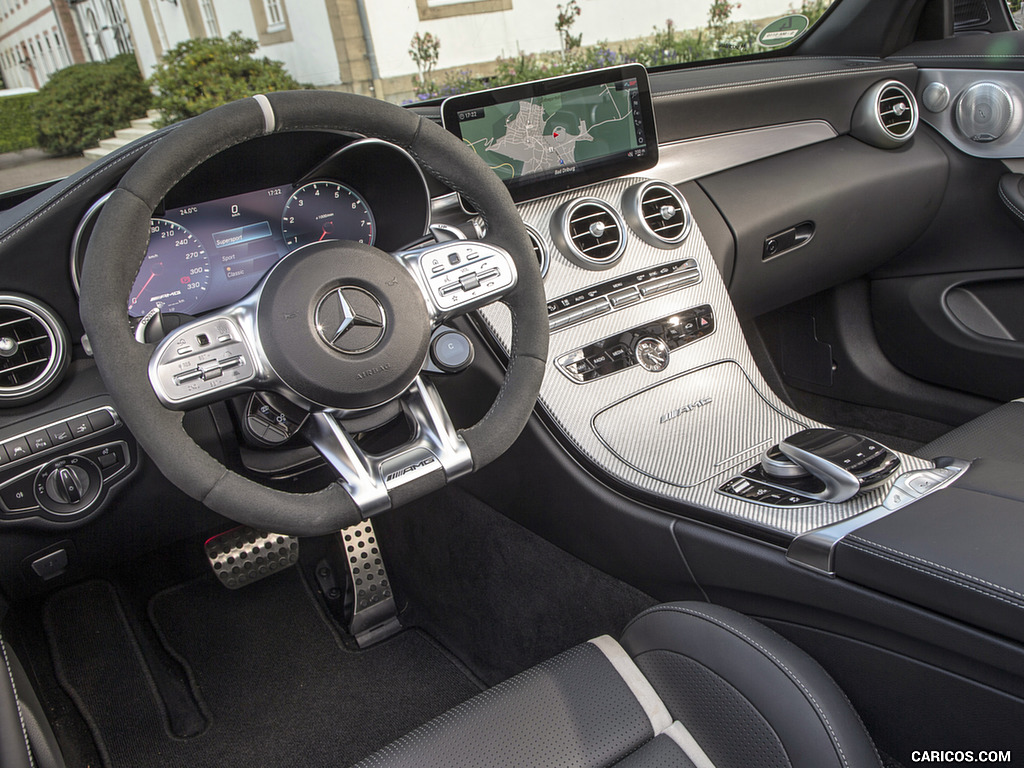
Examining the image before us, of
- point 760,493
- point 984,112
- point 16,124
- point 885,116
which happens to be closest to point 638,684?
point 760,493

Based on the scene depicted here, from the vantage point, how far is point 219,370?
92cm

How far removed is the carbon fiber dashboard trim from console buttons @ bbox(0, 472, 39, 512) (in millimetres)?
810

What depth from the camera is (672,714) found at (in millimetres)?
1023

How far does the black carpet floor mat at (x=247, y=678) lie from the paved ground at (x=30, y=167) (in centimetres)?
87

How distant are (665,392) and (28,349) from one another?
3.76ft

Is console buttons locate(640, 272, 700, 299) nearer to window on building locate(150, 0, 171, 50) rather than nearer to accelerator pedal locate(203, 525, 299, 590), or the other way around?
accelerator pedal locate(203, 525, 299, 590)

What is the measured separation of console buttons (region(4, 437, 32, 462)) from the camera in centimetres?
113

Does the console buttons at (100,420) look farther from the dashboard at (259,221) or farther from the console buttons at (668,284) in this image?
the console buttons at (668,284)

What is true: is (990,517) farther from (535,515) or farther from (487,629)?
(487,629)

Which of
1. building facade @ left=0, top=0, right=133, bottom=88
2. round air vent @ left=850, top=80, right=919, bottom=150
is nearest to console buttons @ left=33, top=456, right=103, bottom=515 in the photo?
building facade @ left=0, top=0, right=133, bottom=88

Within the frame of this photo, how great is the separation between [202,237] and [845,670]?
3.77 feet

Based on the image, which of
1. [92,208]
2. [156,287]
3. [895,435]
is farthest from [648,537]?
[895,435]

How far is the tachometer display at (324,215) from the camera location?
1.25m

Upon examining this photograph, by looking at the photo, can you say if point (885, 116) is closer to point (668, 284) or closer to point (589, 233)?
point (668, 284)
